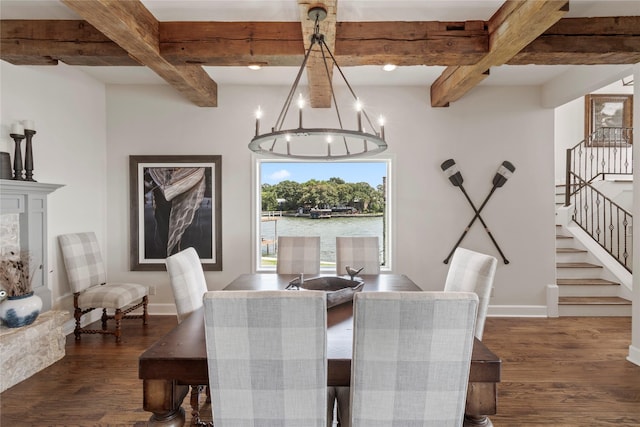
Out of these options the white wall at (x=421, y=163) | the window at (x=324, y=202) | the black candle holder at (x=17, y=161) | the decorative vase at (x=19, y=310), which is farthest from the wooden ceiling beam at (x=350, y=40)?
the decorative vase at (x=19, y=310)

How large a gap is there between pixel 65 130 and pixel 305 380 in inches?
142

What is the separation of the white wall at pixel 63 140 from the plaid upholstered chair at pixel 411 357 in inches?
129

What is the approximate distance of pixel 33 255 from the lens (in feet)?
9.45

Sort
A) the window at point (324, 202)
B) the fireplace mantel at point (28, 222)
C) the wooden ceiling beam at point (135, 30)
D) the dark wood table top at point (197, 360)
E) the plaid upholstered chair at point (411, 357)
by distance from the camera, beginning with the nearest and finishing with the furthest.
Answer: the plaid upholstered chair at point (411, 357)
the dark wood table top at point (197, 360)
the wooden ceiling beam at point (135, 30)
the fireplace mantel at point (28, 222)
the window at point (324, 202)

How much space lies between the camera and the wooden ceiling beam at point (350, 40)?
2.39 m

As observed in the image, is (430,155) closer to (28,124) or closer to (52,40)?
(52,40)

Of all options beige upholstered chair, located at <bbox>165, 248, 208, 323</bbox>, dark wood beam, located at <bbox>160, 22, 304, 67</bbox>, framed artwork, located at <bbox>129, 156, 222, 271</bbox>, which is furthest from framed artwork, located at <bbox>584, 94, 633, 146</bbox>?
beige upholstered chair, located at <bbox>165, 248, 208, 323</bbox>

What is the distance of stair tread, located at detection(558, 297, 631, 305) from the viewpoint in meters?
3.85

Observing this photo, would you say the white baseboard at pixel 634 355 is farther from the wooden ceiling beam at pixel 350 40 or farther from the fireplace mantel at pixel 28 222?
the fireplace mantel at pixel 28 222

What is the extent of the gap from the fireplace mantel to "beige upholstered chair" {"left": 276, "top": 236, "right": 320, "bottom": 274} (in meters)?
2.09

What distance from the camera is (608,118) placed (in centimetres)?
596

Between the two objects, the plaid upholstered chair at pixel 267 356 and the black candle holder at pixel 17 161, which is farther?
the black candle holder at pixel 17 161

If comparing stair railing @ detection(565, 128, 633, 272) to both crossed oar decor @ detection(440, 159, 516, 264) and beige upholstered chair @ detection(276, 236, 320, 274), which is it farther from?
beige upholstered chair @ detection(276, 236, 320, 274)

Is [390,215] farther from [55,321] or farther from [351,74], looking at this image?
[55,321]
